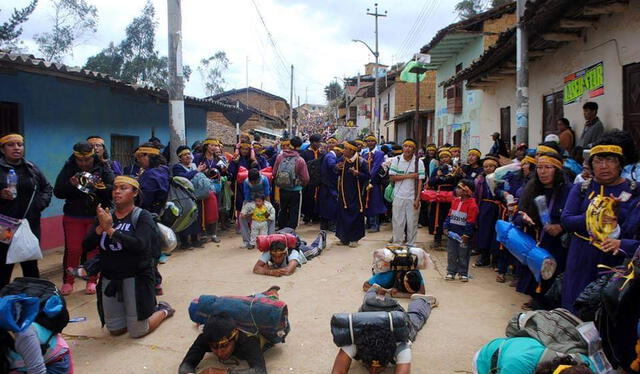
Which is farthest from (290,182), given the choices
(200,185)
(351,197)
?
(200,185)

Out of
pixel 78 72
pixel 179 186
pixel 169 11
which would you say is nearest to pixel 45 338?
pixel 179 186

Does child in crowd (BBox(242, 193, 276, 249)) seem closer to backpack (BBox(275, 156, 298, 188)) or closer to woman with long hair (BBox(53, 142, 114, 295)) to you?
backpack (BBox(275, 156, 298, 188))

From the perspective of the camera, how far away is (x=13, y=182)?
5090 millimetres

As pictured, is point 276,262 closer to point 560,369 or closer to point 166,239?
point 166,239

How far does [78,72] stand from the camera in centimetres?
731

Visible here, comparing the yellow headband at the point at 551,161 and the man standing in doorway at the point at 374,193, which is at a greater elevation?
the yellow headband at the point at 551,161

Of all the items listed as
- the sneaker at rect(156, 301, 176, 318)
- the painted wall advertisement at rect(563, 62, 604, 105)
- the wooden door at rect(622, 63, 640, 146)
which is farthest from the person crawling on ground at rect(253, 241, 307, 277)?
the painted wall advertisement at rect(563, 62, 604, 105)

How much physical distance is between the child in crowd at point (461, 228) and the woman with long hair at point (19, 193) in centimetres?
482

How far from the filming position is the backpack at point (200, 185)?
807 centimetres

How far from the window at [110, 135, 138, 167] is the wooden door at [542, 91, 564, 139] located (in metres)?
8.29

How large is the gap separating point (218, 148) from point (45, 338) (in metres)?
6.42

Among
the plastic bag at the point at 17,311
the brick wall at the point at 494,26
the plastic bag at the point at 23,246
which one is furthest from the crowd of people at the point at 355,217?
the brick wall at the point at 494,26

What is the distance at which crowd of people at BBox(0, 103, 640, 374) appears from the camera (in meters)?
3.71

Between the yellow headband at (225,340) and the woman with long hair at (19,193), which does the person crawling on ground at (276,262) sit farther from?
the yellow headband at (225,340)
